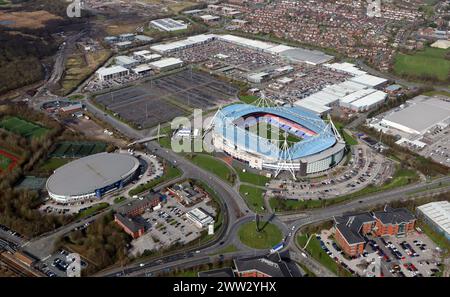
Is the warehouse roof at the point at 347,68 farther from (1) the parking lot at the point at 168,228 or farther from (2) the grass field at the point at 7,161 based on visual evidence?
(2) the grass field at the point at 7,161

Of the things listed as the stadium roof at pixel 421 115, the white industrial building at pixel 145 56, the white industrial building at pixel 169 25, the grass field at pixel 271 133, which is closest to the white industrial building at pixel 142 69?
the white industrial building at pixel 145 56

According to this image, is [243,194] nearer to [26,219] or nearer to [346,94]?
[26,219]

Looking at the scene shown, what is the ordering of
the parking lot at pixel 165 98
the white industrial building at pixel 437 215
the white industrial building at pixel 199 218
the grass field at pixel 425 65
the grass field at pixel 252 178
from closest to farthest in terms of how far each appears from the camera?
the white industrial building at pixel 437 215 → the white industrial building at pixel 199 218 → the grass field at pixel 252 178 → the parking lot at pixel 165 98 → the grass field at pixel 425 65

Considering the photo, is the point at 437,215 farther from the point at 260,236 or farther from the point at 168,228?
the point at 168,228

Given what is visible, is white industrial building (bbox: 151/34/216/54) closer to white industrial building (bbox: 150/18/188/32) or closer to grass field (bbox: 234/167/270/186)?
white industrial building (bbox: 150/18/188/32)

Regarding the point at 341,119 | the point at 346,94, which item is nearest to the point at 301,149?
the point at 341,119

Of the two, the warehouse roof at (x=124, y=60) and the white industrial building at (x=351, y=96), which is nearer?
the white industrial building at (x=351, y=96)

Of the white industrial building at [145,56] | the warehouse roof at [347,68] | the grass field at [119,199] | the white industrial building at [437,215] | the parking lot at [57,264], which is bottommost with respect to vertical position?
the parking lot at [57,264]

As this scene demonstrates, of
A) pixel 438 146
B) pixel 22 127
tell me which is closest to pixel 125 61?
pixel 22 127
